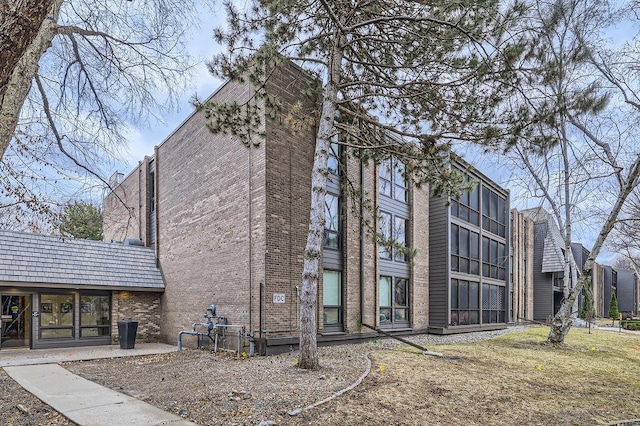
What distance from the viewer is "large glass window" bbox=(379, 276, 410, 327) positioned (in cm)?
1549

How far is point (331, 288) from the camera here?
13.0 metres

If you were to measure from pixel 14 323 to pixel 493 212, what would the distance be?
22.1 metres

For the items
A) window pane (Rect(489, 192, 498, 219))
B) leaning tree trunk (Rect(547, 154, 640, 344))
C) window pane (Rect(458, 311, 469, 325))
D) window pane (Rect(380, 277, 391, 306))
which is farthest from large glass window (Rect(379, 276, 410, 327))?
window pane (Rect(489, 192, 498, 219))

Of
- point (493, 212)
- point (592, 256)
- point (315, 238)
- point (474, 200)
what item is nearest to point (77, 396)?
point (315, 238)

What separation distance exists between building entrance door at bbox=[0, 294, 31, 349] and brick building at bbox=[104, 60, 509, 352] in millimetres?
4183

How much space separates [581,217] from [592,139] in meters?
3.21

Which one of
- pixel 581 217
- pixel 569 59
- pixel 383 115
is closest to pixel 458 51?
pixel 383 115

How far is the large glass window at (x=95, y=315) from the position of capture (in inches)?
572

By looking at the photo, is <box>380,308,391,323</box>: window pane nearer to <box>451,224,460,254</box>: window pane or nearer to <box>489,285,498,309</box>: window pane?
<box>451,224,460,254</box>: window pane

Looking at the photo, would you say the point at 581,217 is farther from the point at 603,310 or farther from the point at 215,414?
the point at 603,310

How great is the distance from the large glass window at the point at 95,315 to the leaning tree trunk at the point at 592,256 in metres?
15.9

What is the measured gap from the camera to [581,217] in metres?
14.9

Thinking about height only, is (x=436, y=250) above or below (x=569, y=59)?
below

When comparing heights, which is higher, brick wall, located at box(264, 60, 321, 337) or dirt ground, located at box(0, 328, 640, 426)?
brick wall, located at box(264, 60, 321, 337)
